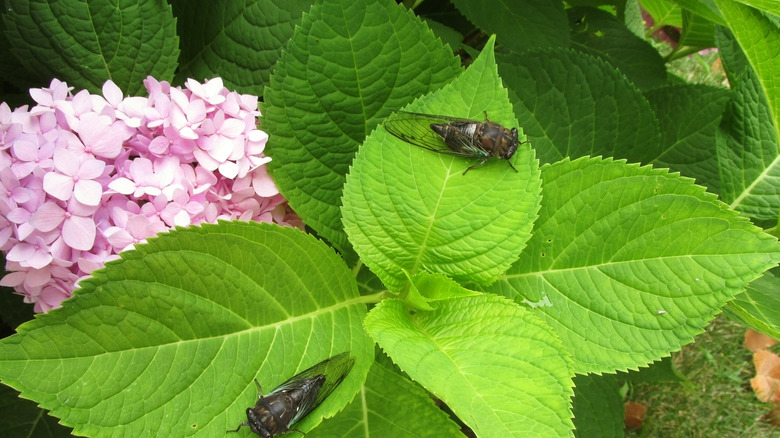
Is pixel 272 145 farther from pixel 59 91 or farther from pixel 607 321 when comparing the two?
pixel 607 321

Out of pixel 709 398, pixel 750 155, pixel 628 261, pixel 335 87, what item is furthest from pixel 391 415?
pixel 709 398

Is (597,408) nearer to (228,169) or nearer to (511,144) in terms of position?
(511,144)

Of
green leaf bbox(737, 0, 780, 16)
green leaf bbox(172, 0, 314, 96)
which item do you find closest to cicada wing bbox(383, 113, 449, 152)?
green leaf bbox(172, 0, 314, 96)

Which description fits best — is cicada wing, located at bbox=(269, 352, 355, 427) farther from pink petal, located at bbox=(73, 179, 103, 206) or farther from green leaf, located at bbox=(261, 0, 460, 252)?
pink petal, located at bbox=(73, 179, 103, 206)

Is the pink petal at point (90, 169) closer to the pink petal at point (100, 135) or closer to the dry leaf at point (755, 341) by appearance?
the pink petal at point (100, 135)

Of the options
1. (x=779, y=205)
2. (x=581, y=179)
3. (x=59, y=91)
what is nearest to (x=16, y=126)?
(x=59, y=91)
